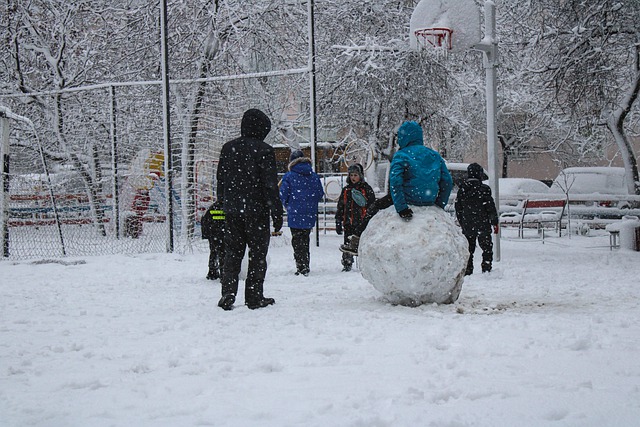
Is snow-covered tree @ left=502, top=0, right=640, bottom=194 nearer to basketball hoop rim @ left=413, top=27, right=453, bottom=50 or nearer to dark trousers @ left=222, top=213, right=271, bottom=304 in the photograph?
basketball hoop rim @ left=413, top=27, right=453, bottom=50

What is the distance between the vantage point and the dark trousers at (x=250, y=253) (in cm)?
705

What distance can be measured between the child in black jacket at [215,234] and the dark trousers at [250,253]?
73.9 inches

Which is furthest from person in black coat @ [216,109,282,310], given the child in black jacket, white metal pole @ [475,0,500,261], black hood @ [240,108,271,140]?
white metal pole @ [475,0,500,261]

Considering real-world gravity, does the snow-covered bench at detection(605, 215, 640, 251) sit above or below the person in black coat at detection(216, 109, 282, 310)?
below

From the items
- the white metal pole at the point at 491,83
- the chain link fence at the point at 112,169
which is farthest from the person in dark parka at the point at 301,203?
the chain link fence at the point at 112,169

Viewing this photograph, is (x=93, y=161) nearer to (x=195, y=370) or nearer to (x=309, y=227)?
(x=309, y=227)

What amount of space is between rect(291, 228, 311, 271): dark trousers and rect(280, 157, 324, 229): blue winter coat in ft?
0.29

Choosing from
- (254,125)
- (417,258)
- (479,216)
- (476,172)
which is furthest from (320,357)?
(476,172)

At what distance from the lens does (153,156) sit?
1712cm

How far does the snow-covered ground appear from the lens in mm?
3641

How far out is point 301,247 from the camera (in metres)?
10.4

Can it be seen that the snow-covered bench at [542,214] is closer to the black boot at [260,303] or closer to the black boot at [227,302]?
the black boot at [260,303]

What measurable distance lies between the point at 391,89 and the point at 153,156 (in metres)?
6.67

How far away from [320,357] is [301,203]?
19.3ft
